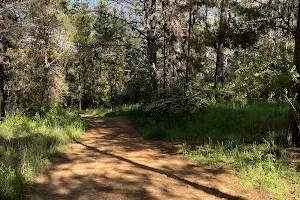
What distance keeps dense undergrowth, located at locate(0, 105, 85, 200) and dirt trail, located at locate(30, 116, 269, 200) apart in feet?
0.78

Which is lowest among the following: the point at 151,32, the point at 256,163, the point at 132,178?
the point at 132,178

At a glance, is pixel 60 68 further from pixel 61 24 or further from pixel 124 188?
pixel 124 188

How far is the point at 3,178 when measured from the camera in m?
4.16

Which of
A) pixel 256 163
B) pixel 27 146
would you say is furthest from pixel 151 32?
pixel 256 163

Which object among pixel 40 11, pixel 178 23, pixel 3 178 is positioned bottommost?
pixel 3 178

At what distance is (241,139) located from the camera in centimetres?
748

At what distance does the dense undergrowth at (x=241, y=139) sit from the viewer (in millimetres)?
5022

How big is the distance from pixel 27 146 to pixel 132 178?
296 cm

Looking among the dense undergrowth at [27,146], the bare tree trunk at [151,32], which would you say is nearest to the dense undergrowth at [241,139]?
the dense undergrowth at [27,146]

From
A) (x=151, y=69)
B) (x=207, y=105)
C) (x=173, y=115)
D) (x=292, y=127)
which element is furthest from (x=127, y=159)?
(x=151, y=69)

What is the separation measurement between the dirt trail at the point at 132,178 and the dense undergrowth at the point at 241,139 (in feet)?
1.12

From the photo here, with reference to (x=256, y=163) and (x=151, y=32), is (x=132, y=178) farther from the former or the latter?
(x=151, y=32)

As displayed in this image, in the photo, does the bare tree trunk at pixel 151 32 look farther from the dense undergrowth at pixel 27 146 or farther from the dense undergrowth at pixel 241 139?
the dense undergrowth at pixel 27 146

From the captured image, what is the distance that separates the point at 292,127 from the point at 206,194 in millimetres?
3245
